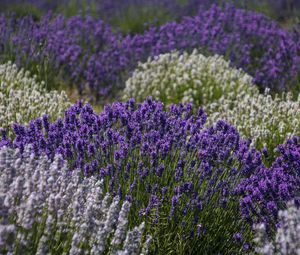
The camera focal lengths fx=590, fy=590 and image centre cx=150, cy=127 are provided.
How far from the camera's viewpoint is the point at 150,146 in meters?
3.39

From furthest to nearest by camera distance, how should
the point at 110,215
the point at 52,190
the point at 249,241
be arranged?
1. the point at 249,241
2. the point at 52,190
3. the point at 110,215

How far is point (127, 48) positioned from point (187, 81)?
1202 millimetres

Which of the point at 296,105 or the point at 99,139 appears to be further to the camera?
the point at 296,105

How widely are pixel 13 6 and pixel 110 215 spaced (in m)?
7.29

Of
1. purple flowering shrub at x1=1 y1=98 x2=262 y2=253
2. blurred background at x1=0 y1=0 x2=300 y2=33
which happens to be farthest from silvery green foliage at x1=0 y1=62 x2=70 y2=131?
blurred background at x1=0 y1=0 x2=300 y2=33

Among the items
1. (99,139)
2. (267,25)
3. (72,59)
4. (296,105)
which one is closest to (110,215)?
(99,139)

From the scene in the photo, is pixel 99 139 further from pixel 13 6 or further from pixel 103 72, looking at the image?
pixel 13 6

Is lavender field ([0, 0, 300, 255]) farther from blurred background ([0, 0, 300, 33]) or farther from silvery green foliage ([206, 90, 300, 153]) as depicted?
blurred background ([0, 0, 300, 33])

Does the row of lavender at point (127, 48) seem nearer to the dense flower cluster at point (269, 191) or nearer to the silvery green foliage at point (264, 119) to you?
the silvery green foliage at point (264, 119)

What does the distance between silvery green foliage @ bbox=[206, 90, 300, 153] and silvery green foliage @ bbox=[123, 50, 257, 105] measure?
55cm

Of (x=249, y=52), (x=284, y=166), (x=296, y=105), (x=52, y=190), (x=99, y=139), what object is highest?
(x=249, y=52)

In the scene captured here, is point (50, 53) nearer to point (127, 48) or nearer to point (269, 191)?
point (127, 48)

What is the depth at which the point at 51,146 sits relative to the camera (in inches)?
136

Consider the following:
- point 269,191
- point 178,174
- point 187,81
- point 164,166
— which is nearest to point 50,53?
point 187,81
